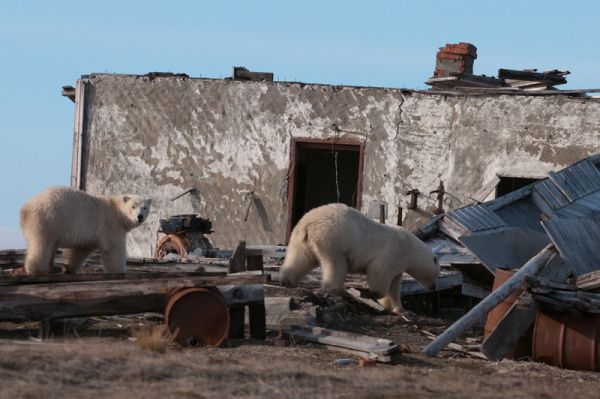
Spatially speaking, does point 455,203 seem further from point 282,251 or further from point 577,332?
point 577,332

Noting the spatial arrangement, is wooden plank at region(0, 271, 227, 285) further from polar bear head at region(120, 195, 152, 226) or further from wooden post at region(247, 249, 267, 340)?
polar bear head at region(120, 195, 152, 226)

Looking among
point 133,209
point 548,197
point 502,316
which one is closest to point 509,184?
point 548,197

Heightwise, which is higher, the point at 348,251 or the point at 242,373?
the point at 348,251

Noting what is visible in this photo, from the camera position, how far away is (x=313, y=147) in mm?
27797

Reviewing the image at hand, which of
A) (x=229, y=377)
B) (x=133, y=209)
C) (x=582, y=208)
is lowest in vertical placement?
(x=229, y=377)

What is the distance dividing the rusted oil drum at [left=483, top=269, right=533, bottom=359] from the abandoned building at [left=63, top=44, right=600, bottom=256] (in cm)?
1050

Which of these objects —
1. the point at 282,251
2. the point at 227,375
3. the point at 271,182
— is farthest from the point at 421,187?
the point at 227,375

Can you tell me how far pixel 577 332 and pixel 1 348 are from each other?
6393mm

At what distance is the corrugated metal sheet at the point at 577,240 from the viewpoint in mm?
18547

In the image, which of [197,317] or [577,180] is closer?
[197,317]

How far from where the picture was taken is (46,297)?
1248 centimetres

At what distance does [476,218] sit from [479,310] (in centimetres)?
770

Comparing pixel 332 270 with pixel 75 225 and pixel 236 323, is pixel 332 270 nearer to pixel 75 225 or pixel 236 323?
pixel 236 323

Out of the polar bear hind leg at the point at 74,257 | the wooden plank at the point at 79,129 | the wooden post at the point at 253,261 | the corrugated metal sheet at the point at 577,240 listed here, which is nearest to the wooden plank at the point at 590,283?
the corrugated metal sheet at the point at 577,240
